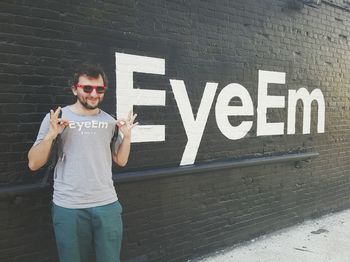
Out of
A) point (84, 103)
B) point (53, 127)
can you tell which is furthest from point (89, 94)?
point (53, 127)

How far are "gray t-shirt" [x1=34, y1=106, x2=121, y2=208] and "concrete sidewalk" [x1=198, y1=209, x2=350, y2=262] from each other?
2.36m

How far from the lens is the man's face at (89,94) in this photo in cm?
294

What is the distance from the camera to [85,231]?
297 cm

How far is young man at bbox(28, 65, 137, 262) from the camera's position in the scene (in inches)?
116

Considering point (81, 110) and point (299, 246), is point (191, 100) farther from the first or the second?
point (299, 246)

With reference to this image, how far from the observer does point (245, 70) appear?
5.45 metres

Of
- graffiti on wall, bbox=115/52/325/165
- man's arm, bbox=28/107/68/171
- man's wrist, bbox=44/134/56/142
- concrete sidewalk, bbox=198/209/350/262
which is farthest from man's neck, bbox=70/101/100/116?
concrete sidewalk, bbox=198/209/350/262

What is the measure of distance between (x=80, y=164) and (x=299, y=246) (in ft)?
11.4

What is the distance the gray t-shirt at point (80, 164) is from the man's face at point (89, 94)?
3.7 inches

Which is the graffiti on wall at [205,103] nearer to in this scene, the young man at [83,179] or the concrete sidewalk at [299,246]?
Answer: the young man at [83,179]

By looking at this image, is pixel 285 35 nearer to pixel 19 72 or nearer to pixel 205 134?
pixel 205 134

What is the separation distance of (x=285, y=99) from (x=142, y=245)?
2935mm

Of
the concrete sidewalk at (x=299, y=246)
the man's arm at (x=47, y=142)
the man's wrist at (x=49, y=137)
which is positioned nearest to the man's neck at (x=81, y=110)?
the man's arm at (x=47, y=142)

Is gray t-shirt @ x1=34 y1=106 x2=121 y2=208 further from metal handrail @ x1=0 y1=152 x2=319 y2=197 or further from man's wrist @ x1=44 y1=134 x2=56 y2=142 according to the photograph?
metal handrail @ x1=0 y1=152 x2=319 y2=197
